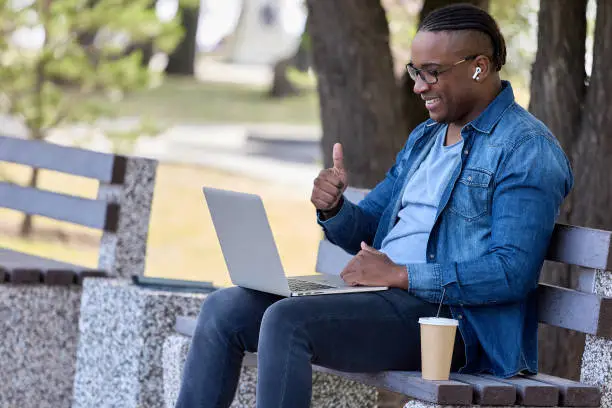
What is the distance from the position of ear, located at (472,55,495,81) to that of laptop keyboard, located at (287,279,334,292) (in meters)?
0.80

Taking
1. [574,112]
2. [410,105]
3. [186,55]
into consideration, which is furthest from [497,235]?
[186,55]

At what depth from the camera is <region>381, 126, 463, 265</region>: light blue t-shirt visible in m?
4.05

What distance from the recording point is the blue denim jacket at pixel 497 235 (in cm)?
371

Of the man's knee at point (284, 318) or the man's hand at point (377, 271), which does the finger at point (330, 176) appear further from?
the man's knee at point (284, 318)

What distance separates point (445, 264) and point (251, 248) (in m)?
0.59

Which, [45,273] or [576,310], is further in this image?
[45,273]

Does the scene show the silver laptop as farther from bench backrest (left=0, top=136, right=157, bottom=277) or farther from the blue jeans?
bench backrest (left=0, top=136, right=157, bottom=277)

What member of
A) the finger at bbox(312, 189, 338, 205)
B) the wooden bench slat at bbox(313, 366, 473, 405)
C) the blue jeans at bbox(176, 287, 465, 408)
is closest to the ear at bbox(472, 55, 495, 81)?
the finger at bbox(312, 189, 338, 205)

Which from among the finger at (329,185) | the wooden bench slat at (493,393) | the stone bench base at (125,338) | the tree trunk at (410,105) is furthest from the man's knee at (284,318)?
the tree trunk at (410,105)

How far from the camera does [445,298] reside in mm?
3801

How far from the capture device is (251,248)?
3896 millimetres

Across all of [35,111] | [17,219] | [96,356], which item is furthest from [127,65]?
[96,356]

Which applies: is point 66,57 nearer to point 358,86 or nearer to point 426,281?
point 358,86

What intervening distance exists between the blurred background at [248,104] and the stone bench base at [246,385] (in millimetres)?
1297
